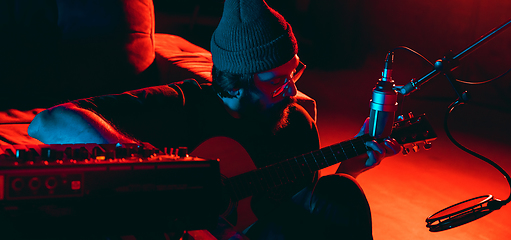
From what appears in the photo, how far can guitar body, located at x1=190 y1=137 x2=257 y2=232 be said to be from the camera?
1.21m

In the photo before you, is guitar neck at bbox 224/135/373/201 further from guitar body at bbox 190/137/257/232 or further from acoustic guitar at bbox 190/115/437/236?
guitar body at bbox 190/137/257/232

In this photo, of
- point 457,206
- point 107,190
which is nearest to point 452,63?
point 457,206

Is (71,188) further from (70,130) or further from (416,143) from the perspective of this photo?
(416,143)

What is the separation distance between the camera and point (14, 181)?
1.75ft

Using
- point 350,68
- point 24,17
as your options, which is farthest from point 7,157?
point 350,68

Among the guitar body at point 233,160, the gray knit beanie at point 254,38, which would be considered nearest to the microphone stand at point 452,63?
the gray knit beanie at point 254,38

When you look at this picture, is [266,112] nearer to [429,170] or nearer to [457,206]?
[457,206]

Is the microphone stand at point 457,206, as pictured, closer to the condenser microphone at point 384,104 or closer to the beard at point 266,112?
the condenser microphone at point 384,104

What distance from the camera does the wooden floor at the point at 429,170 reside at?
2062mm

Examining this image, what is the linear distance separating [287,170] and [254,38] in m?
0.43

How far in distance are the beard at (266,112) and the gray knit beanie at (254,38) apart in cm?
14

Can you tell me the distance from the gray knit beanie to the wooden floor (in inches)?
20.2

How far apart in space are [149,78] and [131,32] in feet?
0.84

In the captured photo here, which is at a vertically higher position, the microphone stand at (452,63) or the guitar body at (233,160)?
the microphone stand at (452,63)
